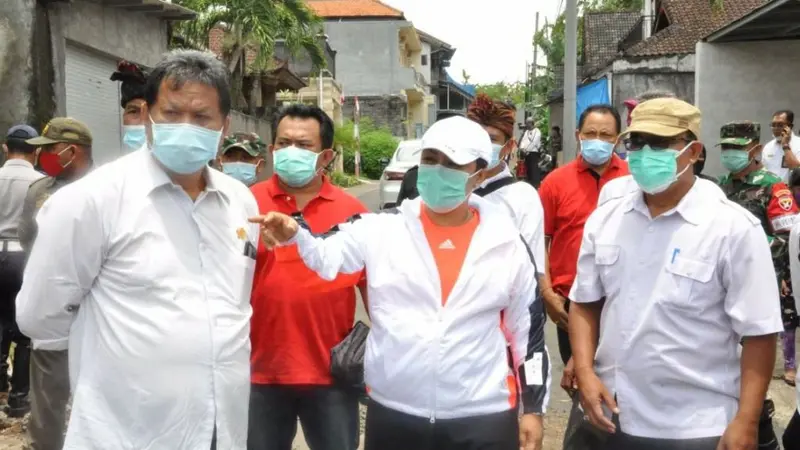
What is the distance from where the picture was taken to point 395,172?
16328 mm

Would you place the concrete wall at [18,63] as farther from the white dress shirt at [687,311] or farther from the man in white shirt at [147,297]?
the white dress shirt at [687,311]

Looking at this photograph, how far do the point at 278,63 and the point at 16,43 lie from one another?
55.9 ft

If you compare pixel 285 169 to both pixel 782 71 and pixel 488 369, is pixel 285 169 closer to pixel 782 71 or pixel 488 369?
pixel 488 369

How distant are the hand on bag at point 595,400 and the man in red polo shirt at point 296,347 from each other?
0.90 m

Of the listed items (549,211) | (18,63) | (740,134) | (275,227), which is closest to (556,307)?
(549,211)

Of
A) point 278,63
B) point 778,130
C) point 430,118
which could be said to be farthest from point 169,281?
point 430,118

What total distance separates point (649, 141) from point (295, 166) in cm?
146

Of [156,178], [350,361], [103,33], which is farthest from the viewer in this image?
[103,33]

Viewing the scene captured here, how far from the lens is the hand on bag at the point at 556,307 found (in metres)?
4.66

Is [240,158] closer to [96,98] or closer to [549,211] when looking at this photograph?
[549,211]

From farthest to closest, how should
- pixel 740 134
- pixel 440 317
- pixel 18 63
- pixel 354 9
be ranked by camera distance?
pixel 354 9, pixel 18 63, pixel 740 134, pixel 440 317

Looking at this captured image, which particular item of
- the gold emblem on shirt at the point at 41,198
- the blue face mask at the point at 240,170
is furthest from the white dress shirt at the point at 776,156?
the gold emblem on shirt at the point at 41,198

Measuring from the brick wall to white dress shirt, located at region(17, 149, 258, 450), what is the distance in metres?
44.2

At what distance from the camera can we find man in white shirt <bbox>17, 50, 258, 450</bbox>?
2.43 metres
